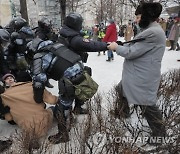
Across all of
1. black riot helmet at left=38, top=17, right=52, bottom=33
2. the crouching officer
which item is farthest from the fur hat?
black riot helmet at left=38, top=17, right=52, bottom=33

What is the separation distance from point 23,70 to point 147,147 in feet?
8.39

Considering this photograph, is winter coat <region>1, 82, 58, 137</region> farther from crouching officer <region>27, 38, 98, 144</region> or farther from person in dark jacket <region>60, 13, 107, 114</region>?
person in dark jacket <region>60, 13, 107, 114</region>

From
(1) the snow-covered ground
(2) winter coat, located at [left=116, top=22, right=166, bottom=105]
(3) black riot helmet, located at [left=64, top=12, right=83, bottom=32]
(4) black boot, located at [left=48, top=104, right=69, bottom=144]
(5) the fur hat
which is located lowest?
(1) the snow-covered ground

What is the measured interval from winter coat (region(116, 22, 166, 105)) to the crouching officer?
1.66 feet

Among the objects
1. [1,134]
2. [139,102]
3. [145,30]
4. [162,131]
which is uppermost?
[145,30]

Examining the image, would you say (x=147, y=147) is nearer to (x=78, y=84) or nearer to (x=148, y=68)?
(x=148, y=68)

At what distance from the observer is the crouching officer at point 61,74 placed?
2844 mm

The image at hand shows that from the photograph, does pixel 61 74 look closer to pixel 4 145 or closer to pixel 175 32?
pixel 4 145

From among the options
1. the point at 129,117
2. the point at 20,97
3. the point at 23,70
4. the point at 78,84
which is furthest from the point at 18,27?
the point at 129,117

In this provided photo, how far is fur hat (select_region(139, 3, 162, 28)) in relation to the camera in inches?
104

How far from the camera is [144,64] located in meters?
2.75

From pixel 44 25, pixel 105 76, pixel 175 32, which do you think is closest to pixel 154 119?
pixel 44 25

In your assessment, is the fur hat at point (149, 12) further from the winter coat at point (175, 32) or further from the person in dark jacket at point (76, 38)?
the winter coat at point (175, 32)

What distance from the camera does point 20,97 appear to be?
3.18m
